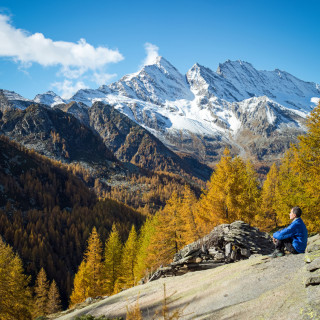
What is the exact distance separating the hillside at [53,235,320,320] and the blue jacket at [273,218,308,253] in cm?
35

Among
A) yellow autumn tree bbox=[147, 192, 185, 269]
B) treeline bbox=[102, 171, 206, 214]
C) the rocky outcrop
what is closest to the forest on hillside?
yellow autumn tree bbox=[147, 192, 185, 269]

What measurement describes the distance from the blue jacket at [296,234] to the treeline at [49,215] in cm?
6200

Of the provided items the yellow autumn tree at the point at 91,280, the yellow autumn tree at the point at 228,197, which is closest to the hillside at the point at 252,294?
the yellow autumn tree at the point at 228,197

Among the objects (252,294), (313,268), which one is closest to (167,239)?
(252,294)

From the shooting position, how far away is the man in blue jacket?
27.8ft

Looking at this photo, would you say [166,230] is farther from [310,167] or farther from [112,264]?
[310,167]

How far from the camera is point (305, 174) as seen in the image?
60.5ft

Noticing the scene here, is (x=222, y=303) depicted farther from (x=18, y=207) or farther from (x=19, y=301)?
(x=18, y=207)

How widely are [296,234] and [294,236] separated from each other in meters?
0.22

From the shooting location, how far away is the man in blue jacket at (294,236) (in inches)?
334

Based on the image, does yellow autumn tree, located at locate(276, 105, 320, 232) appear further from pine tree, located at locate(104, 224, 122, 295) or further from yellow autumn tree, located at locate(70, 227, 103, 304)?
pine tree, located at locate(104, 224, 122, 295)

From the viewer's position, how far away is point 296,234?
8.68 meters

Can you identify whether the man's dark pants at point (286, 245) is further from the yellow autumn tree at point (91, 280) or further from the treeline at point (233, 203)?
the yellow autumn tree at point (91, 280)

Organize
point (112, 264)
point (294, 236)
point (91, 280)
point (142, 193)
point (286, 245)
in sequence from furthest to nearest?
point (142, 193), point (112, 264), point (91, 280), point (286, 245), point (294, 236)
